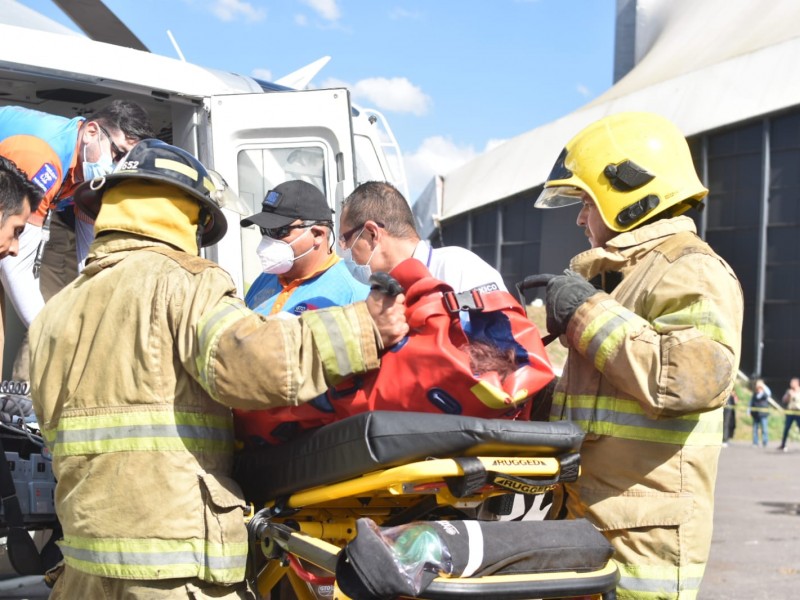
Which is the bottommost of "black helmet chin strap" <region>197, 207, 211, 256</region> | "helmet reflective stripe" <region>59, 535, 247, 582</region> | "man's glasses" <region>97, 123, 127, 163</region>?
"helmet reflective stripe" <region>59, 535, 247, 582</region>

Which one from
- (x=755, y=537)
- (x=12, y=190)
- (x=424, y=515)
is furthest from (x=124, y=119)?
(x=755, y=537)

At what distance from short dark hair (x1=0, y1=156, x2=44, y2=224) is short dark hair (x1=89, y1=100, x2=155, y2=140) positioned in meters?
1.37

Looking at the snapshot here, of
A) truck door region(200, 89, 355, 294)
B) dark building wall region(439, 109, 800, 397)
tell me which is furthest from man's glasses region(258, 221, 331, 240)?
dark building wall region(439, 109, 800, 397)

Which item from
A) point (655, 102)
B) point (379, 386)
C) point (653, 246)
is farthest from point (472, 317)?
point (655, 102)

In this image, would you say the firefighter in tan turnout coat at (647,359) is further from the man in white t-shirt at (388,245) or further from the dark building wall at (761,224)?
the dark building wall at (761,224)

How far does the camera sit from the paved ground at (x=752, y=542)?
19.0 feet

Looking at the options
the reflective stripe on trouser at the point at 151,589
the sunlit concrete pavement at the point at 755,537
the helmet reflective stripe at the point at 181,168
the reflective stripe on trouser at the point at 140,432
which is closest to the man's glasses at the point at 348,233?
the helmet reflective stripe at the point at 181,168

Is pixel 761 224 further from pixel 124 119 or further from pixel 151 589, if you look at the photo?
pixel 151 589

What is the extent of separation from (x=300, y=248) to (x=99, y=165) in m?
1.33

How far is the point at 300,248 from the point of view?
139 inches

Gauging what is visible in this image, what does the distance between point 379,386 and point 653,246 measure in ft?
3.07

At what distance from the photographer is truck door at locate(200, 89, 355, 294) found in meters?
5.21

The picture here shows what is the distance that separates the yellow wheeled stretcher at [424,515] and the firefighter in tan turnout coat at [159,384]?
0.15m

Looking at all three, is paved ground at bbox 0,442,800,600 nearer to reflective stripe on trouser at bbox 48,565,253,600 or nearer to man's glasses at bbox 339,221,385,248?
reflective stripe on trouser at bbox 48,565,253,600
